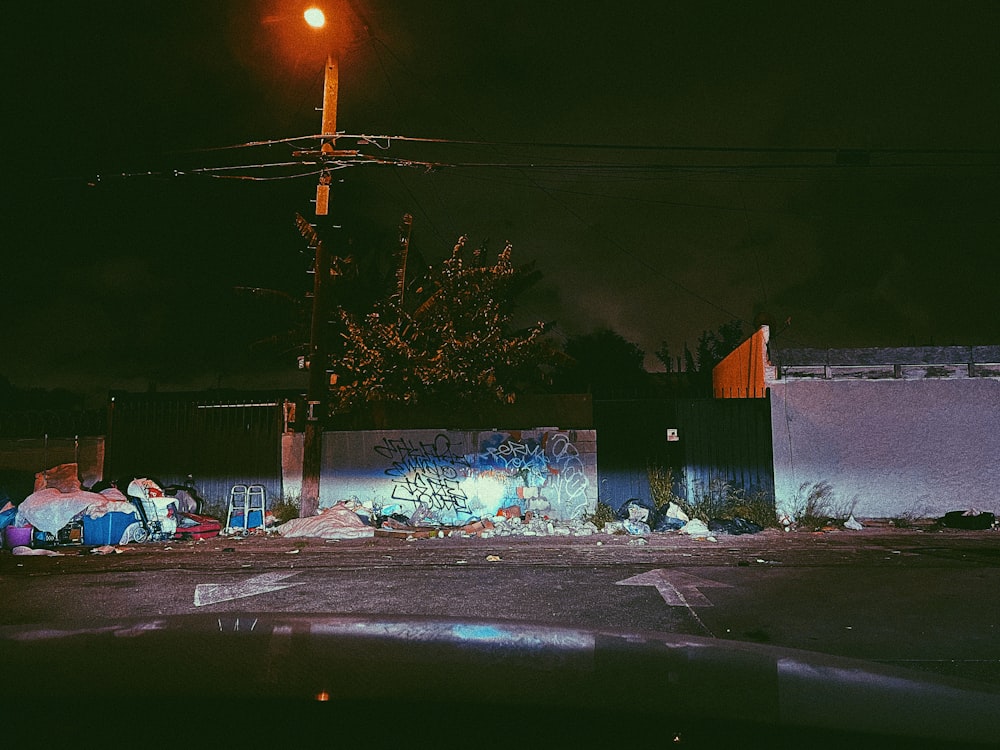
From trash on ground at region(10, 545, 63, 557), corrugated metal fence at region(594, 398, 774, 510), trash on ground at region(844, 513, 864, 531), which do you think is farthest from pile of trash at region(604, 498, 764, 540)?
trash on ground at region(10, 545, 63, 557)

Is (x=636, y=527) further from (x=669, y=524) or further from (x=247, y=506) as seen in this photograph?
(x=247, y=506)

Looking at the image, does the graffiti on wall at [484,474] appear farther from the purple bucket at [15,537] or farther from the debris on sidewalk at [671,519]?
the purple bucket at [15,537]

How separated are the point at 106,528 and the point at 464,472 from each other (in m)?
6.49

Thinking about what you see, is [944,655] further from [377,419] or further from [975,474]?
[377,419]

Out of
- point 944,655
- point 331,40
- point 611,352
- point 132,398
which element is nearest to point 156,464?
point 132,398

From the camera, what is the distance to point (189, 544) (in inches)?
467

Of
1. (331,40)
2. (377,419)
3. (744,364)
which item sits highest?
(331,40)

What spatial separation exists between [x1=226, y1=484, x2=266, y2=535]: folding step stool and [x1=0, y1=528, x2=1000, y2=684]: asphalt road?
214 centimetres

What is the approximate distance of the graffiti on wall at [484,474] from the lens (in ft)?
45.5

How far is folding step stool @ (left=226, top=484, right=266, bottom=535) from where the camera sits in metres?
13.5

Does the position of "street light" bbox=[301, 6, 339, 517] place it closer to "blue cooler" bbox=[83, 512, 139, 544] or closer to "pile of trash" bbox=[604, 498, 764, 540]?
"blue cooler" bbox=[83, 512, 139, 544]

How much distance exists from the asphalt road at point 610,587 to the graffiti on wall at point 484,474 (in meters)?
2.51

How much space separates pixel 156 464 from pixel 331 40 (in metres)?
9.71

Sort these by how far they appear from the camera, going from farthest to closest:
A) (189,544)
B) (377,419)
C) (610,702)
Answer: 1. (377,419)
2. (189,544)
3. (610,702)
